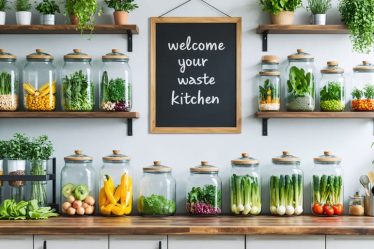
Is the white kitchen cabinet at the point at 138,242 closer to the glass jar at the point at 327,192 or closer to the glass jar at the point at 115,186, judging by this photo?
the glass jar at the point at 115,186

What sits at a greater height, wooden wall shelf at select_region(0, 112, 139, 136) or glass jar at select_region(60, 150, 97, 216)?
wooden wall shelf at select_region(0, 112, 139, 136)

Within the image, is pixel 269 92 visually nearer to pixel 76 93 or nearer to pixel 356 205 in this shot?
pixel 356 205

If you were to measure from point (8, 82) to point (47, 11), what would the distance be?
507 millimetres

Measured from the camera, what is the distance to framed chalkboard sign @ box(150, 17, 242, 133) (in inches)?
174

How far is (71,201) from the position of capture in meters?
4.21

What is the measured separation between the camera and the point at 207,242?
3.81m

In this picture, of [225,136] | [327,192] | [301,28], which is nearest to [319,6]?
[301,28]

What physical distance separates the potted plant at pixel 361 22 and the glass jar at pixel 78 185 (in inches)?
71.0

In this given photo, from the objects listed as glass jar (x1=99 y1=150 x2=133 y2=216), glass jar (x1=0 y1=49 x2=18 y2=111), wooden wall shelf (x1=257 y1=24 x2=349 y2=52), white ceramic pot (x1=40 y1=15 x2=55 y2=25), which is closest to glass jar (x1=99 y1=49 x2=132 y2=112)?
glass jar (x1=99 y1=150 x2=133 y2=216)

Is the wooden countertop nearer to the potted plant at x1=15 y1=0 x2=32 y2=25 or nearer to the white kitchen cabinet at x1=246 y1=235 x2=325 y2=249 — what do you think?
the white kitchen cabinet at x1=246 y1=235 x2=325 y2=249

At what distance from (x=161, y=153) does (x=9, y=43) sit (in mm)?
1213

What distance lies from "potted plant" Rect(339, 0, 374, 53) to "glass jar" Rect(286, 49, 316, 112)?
0.31 metres

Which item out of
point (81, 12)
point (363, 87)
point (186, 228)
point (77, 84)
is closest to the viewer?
point (186, 228)

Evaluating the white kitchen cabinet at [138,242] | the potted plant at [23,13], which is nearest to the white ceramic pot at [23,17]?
the potted plant at [23,13]
